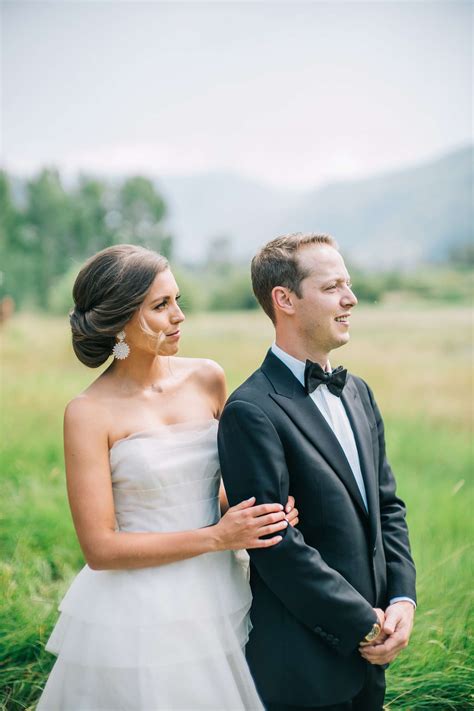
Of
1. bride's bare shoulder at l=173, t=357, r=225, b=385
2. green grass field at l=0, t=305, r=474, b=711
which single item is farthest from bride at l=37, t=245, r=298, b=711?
green grass field at l=0, t=305, r=474, b=711

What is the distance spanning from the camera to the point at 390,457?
22.5ft

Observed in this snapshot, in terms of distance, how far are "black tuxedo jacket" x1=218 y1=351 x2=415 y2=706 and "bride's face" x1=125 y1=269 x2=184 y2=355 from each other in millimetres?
321

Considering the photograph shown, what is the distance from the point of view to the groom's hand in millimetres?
2275

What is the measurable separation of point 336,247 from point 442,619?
7.39ft

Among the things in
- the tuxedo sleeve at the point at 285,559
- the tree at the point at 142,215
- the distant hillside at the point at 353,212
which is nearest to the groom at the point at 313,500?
the tuxedo sleeve at the point at 285,559

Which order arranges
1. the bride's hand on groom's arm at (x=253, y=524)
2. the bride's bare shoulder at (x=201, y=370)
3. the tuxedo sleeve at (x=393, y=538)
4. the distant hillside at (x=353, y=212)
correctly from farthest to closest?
1. the distant hillside at (x=353, y=212)
2. the bride's bare shoulder at (x=201, y=370)
3. the tuxedo sleeve at (x=393, y=538)
4. the bride's hand on groom's arm at (x=253, y=524)

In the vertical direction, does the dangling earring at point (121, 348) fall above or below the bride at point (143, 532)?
above

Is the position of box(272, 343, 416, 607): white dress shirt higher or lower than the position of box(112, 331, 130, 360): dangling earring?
lower

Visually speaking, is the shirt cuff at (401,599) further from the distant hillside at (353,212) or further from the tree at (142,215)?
the distant hillside at (353,212)

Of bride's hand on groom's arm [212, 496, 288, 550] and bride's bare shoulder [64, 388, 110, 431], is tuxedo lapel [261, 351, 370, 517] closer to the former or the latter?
bride's hand on groom's arm [212, 496, 288, 550]

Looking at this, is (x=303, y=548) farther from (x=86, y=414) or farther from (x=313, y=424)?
(x=86, y=414)

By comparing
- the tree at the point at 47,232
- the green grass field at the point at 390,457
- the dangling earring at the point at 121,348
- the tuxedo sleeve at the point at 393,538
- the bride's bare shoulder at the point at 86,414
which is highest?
the tree at the point at 47,232

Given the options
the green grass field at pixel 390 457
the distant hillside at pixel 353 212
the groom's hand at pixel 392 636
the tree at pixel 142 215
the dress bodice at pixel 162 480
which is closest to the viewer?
the groom's hand at pixel 392 636

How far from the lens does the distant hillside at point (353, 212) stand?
44.1 ft
